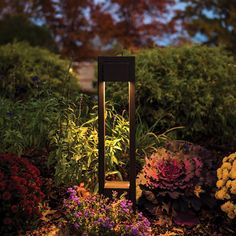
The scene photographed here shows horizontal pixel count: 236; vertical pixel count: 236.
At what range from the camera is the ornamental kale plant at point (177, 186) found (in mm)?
4523

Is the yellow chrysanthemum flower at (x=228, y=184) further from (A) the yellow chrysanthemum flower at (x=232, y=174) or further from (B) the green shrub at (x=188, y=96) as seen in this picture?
(B) the green shrub at (x=188, y=96)

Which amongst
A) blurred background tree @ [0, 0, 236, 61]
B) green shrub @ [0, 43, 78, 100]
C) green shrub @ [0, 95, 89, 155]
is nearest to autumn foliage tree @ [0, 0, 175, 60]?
blurred background tree @ [0, 0, 236, 61]

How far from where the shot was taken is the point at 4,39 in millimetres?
15086

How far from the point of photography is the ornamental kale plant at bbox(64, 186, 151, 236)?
12.8 ft

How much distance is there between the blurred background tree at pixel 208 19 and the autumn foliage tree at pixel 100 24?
90.6 inches

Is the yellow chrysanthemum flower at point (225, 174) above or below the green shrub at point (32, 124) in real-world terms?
below

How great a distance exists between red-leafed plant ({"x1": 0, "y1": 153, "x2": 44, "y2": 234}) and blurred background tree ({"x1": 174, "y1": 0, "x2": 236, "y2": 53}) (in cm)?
1506

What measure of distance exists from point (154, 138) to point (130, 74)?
179cm

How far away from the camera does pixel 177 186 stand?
4.53 metres

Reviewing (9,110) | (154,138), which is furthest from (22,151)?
(154,138)

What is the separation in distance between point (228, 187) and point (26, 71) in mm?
5460

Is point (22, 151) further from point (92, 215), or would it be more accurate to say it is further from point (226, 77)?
point (226, 77)

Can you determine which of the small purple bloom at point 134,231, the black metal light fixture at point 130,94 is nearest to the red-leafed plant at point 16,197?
the black metal light fixture at point 130,94

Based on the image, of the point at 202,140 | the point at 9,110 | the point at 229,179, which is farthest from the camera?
the point at 202,140
